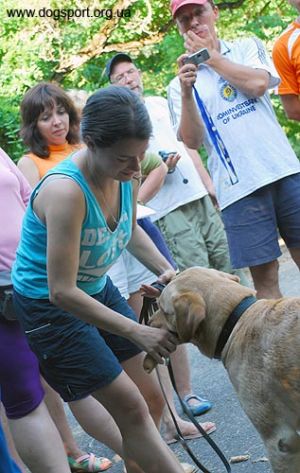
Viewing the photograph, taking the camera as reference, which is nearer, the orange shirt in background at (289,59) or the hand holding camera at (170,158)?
the orange shirt in background at (289,59)

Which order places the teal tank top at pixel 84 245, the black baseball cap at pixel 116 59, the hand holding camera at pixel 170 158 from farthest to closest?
the black baseball cap at pixel 116 59 → the hand holding camera at pixel 170 158 → the teal tank top at pixel 84 245

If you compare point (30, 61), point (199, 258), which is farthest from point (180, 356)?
point (30, 61)

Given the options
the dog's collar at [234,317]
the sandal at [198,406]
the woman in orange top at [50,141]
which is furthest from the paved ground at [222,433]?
the dog's collar at [234,317]

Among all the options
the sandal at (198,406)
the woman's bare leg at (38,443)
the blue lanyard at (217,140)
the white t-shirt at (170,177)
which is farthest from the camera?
the white t-shirt at (170,177)

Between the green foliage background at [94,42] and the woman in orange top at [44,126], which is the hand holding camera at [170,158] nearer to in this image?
the woman in orange top at [44,126]

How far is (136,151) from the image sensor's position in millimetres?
3576

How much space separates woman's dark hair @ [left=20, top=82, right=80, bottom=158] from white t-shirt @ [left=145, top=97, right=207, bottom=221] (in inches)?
35.6

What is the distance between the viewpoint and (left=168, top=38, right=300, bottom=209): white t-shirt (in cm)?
512

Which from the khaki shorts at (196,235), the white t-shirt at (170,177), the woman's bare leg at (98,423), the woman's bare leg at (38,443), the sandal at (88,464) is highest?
the white t-shirt at (170,177)

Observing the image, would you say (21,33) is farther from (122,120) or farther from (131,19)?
(122,120)

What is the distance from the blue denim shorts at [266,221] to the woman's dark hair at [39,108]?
1204 millimetres

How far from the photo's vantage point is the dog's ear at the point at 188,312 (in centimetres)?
355

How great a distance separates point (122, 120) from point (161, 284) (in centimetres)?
90

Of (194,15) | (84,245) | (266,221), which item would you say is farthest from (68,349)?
(194,15)
